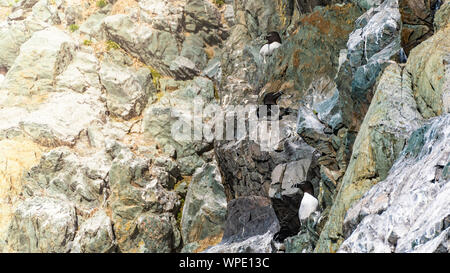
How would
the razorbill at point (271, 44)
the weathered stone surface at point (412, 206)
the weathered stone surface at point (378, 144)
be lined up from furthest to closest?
the razorbill at point (271, 44) → the weathered stone surface at point (378, 144) → the weathered stone surface at point (412, 206)

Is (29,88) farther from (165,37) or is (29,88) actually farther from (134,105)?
(165,37)

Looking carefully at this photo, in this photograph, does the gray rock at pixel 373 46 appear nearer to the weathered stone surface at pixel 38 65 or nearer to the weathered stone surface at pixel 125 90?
the weathered stone surface at pixel 125 90

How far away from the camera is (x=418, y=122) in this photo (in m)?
9.80

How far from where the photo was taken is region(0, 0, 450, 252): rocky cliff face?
960 cm

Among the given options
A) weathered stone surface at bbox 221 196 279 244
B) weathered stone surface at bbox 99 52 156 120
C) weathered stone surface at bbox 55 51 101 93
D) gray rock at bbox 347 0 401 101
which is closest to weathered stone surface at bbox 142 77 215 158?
weathered stone surface at bbox 99 52 156 120

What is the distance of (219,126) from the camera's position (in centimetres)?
2462

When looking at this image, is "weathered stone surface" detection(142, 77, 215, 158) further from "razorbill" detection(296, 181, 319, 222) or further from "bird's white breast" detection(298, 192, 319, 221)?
"bird's white breast" detection(298, 192, 319, 221)

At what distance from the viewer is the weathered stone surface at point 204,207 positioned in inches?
889

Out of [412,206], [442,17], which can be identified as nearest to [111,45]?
[442,17]

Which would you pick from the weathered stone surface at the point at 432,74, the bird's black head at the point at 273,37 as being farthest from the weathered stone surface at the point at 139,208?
the weathered stone surface at the point at 432,74

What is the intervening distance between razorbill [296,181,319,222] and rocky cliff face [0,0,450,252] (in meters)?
0.46

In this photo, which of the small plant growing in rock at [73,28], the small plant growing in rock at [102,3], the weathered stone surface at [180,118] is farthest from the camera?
the small plant growing in rock at [102,3]

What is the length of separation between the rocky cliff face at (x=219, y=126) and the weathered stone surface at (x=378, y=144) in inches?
1.6

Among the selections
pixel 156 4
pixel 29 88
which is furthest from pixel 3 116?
pixel 156 4
